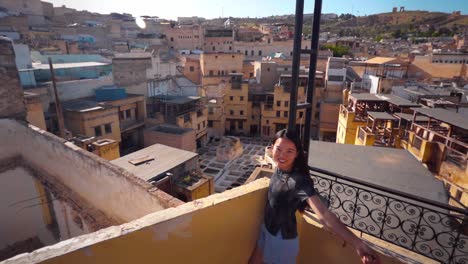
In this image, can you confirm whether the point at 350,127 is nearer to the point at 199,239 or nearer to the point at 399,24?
the point at 199,239

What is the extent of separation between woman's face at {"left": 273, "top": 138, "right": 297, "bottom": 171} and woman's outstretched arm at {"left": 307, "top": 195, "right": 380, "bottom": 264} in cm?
44

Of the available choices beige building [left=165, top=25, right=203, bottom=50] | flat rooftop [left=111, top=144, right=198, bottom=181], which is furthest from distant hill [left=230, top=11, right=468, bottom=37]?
flat rooftop [left=111, top=144, right=198, bottom=181]

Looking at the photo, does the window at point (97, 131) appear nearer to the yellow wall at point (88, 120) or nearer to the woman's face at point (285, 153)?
the yellow wall at point (88, 120)

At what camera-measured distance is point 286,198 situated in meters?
2.98

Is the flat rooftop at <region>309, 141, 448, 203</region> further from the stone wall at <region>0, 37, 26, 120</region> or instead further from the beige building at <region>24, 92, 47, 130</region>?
the beige building at <region>24, 92, 47, 130</region>

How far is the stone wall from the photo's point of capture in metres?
8.12

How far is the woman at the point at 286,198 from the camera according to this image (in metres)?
2.86

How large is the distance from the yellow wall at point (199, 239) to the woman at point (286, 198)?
311 mm

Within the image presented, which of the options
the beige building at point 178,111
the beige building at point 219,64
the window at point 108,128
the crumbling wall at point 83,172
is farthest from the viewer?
the beige building at point 219,64

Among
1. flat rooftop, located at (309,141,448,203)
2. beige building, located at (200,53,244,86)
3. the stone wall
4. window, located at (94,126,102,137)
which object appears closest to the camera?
flat rooftop, located at (309,141,448,203)

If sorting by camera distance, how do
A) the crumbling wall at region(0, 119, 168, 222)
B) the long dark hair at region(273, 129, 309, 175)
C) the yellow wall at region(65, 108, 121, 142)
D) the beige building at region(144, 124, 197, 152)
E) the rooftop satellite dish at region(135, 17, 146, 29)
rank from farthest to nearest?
the rooftop satellite dish at region(135, 17, 146, 29)
the beige building at region(144, 124, 197, 152)
the yellow wall at region(65, 108, 121, 142)
the crumbling wall at region(0, 119, 168, 222)
the long dark hair at region(273, 129, 309, 175)

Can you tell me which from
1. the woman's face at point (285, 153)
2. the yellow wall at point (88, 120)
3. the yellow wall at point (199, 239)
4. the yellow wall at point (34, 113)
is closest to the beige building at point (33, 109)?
the yellow wall at point (34, 113)

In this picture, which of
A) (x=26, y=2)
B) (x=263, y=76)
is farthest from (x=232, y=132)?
(x=26, y=2)

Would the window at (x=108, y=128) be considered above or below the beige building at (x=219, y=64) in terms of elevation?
below
